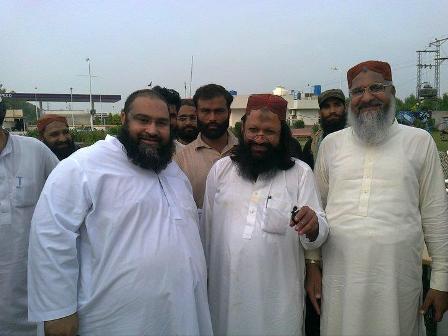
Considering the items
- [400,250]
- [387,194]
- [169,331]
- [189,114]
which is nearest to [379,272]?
[400,250]

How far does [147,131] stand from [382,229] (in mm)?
1560

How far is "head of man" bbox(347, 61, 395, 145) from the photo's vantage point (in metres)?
2.70

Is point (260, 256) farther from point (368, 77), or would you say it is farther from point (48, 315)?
point (368, 77)

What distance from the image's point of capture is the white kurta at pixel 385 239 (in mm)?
2523

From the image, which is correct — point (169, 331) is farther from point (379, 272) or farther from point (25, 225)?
point (379, 272)

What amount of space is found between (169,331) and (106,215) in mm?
697

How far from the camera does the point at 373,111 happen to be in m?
2.74

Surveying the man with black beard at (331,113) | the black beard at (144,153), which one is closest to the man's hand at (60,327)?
the black beard at (144,153)

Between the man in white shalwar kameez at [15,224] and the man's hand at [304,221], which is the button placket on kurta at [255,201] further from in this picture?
the man in white shalwar kameez at [15,224]

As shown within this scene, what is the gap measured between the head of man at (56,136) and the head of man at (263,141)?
268 centimetres

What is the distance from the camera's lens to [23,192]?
257 cm

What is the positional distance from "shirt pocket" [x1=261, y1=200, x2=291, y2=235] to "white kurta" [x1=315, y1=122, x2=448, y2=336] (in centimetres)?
38

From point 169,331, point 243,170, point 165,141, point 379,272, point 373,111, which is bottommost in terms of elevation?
point 169,331

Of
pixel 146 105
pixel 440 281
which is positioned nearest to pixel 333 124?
pixel 440 281
